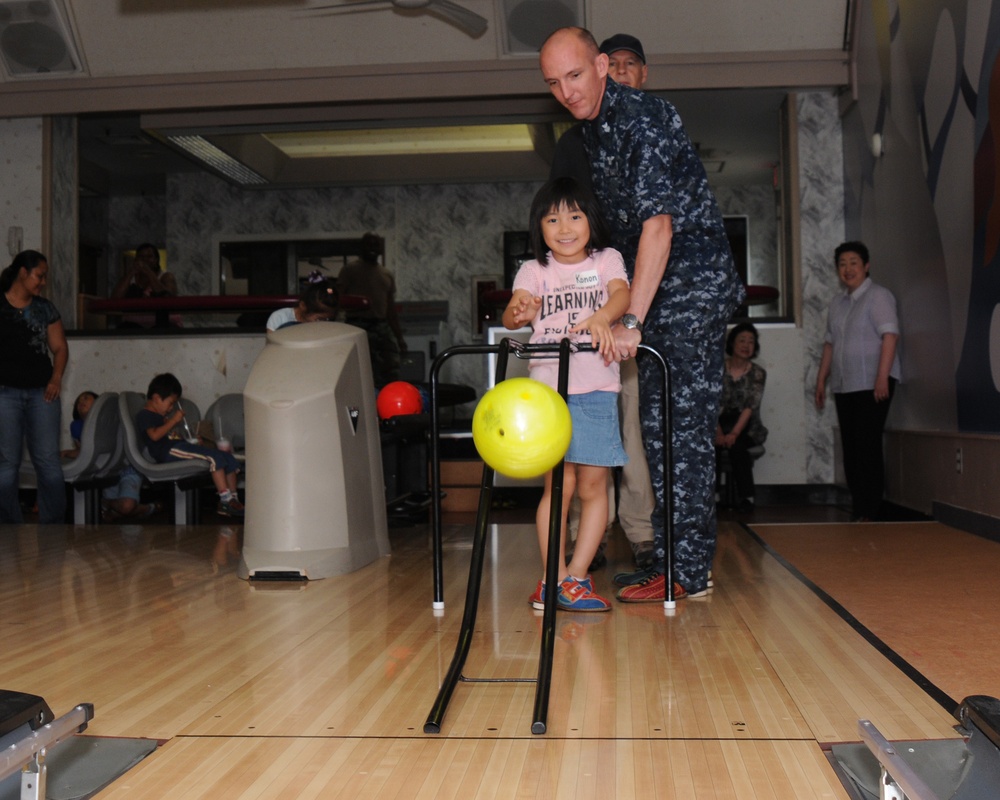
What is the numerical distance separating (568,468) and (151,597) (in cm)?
135

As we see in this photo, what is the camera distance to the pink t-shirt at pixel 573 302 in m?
2.62

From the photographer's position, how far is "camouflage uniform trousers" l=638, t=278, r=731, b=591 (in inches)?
111

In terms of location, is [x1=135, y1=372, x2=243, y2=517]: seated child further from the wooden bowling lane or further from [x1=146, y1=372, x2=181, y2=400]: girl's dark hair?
the wooden bowling lane

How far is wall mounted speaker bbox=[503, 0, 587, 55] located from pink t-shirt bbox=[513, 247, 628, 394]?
14.1 feet

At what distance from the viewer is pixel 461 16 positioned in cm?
632

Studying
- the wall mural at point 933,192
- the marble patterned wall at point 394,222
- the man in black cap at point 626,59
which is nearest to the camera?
the man in black cap at point 626,59

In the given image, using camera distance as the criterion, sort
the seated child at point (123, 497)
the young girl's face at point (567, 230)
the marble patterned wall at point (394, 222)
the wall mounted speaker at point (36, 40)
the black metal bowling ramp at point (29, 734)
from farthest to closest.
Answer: the marble patterned wall at point (394, 222) < the wall mounted speaker at point (36, 40) < the seated child at point (123, 497) < the young girl's face at point (567, 230) < the black metal bowling ramp at point (29, 734)

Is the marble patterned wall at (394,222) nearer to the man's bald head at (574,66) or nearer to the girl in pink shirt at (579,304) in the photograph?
the girl in pink shirt at (579,304)

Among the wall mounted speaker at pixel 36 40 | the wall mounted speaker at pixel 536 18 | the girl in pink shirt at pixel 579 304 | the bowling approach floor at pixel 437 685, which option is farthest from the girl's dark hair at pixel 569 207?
the wall mounted speaker at pixel 36 40

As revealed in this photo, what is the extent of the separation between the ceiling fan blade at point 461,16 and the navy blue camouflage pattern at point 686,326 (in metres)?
3.77

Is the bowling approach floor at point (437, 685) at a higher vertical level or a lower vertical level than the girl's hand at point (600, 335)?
lower

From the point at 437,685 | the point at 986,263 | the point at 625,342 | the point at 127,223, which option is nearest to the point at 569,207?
the point at 625,342

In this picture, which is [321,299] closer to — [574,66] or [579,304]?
[579,304]

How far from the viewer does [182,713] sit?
185cm
